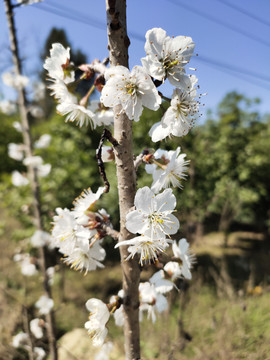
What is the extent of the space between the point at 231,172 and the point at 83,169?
4870mm

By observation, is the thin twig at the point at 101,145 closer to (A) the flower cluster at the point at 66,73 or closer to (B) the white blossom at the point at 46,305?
(A) the flower cluster at the point at 66,73

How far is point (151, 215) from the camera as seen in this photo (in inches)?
32.0

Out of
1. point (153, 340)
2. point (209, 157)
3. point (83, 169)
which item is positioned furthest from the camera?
point (209, 157)

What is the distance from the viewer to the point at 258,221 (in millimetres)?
10141

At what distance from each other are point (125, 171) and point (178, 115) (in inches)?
10.2

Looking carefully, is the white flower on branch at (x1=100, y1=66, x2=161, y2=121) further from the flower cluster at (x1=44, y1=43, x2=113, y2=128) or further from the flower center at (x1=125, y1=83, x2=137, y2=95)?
the flower cluster at (x1=44, y1=43, x2=113, y2=128)

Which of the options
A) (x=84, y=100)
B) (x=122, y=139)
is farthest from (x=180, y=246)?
(x=84, y=100)

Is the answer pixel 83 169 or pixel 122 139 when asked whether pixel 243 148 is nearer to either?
pixel 83 169

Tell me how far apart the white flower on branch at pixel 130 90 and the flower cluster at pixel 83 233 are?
324 mm

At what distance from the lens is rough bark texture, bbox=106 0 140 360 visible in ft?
2.51

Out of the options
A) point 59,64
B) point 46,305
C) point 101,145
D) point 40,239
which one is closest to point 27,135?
point 40,239

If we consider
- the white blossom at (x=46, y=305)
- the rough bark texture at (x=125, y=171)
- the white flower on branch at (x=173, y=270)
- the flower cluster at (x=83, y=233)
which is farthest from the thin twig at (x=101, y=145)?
the white blossom at (x=46, y=305)

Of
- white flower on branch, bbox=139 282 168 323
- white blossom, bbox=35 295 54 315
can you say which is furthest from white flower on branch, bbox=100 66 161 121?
white blossom, bbox=35 295 54 315

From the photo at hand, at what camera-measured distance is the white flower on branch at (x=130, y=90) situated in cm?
78
